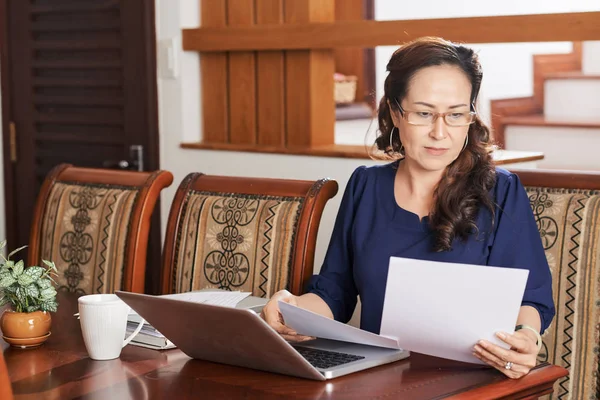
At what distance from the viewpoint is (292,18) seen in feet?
10.5

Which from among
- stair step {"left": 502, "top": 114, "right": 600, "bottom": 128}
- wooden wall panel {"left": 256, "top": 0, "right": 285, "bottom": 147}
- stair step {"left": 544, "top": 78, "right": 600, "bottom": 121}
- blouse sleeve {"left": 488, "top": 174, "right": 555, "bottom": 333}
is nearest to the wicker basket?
stair step {"left": 502, "top": 114, "right": 600, "bottom": 128}

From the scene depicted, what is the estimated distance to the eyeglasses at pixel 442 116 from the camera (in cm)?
181

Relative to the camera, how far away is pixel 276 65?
328 cm

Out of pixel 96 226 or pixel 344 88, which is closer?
pixel 96 226

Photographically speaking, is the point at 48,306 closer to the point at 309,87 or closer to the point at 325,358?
the point at 325,358

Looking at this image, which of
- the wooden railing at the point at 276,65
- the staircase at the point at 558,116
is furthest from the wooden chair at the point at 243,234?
the staircase at the point at 558,116

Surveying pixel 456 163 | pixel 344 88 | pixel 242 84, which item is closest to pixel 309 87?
pixel 242 84

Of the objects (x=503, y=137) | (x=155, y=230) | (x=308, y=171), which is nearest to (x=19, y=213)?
(x=155, y=230)

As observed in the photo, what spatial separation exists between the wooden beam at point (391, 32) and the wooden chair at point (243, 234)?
0.80m

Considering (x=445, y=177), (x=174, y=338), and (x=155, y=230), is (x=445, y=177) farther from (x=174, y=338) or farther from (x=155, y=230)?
(x=155, y=230)

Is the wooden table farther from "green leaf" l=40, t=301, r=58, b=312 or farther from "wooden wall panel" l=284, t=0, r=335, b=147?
"wooden wall panel" l=284, t=0, r=335, b=147

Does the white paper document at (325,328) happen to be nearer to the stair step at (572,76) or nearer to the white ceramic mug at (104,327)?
the white ceramic mug at (104,327)

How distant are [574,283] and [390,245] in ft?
1.21

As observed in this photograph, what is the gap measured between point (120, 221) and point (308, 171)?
788mm
